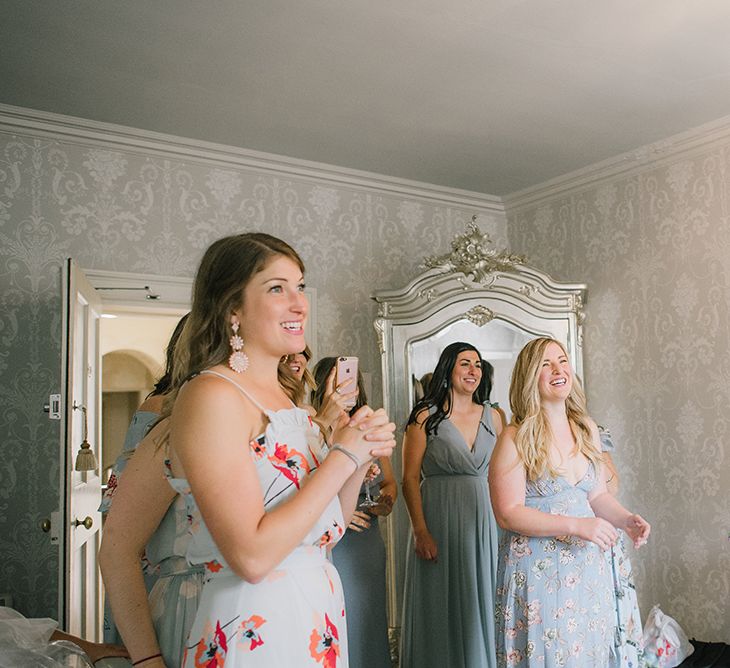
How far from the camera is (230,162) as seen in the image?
13.0 ft

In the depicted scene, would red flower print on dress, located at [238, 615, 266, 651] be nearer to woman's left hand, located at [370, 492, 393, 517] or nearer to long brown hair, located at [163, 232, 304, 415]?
long brown hair, located at [163, 232, 304, 415]

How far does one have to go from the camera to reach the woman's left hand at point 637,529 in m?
2.39

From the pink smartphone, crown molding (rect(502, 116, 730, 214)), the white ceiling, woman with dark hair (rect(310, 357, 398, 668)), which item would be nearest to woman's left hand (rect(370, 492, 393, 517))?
woman with dark hair (rect(310, 357, 398, 668))

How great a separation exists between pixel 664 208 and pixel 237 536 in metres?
3.45

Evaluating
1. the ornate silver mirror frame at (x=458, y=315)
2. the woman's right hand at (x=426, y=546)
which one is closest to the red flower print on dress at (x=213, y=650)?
the woman's right hand at (x=426, y=546)

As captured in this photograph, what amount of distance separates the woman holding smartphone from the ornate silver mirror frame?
2506mm

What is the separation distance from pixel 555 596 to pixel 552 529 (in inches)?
8.5

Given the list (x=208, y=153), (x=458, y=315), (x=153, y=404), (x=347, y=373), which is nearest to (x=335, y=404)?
(x=347, y=373)

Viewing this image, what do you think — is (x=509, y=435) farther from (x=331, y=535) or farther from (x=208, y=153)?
(x=208, y=153)

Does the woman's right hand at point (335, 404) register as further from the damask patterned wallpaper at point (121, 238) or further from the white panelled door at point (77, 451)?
the damask patterned wallpaper at point (121, 238)

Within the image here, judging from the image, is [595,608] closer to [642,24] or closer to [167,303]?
[642,24]

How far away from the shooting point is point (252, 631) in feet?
4.04

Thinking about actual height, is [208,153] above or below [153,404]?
above

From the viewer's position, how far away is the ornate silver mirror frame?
12.9ft
